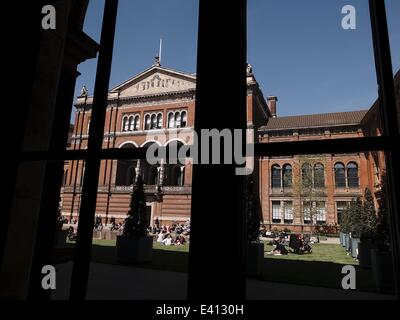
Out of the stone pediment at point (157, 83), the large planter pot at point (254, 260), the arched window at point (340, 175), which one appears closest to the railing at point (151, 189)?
the stone pediment at point (157, 83)

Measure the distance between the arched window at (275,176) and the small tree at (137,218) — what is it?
57.1 ft

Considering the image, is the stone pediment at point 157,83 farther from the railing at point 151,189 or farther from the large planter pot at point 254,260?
the large planter pot at point 254,260

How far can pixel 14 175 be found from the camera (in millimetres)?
1058

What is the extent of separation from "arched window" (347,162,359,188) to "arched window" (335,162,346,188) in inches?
14.1

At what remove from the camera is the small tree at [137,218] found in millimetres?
7682

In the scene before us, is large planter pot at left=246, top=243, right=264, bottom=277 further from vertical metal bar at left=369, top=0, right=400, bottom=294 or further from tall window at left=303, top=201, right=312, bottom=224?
tall window at left=303, top=201, right=312, bottom=224

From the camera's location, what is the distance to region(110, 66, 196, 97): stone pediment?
2523 centimetres

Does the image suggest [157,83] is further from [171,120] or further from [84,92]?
[84,92]

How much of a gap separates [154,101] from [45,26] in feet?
83.6

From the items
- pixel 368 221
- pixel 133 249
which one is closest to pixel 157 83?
pixel 133 249

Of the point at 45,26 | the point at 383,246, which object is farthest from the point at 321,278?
the point at 45,26

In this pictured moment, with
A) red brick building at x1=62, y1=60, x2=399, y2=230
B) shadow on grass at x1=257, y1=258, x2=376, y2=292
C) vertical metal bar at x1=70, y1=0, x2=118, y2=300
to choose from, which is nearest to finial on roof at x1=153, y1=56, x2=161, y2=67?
red brick building at x1=62, y1=60, x2=399, y2=230

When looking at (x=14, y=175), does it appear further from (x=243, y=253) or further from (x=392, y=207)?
(x=392, y=207)
